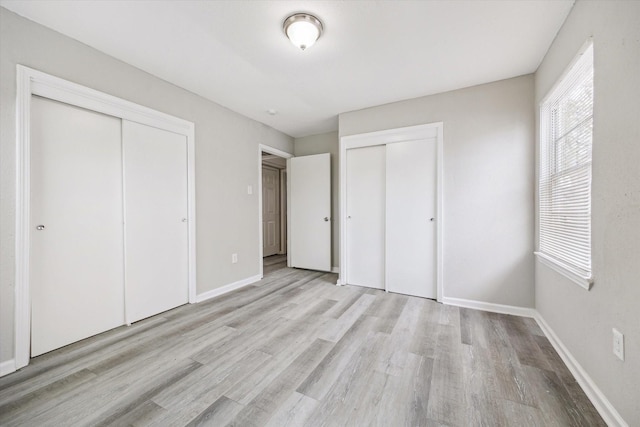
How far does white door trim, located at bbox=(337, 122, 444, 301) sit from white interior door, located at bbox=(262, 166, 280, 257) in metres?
2.81

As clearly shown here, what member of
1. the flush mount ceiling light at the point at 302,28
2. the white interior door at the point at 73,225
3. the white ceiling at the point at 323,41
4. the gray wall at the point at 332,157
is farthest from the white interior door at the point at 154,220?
the gray wall at the point at 332,157

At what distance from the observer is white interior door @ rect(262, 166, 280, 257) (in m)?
5.86

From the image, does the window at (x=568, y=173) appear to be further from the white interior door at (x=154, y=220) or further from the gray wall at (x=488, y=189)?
the white interior door at (x=154, y=220)

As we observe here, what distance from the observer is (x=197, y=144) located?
9.56 feet

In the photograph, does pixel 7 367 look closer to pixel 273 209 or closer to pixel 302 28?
pixel 302 28

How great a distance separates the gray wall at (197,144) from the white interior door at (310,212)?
58 centimetres

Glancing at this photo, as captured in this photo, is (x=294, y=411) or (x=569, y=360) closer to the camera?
(x=294, y=411)

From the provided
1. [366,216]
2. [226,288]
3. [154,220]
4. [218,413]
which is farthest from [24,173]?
[366,216]

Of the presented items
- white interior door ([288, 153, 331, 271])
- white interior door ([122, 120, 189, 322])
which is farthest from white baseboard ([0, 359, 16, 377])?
white interior door ([288, 153, 331, 271])

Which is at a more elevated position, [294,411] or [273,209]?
[273,209]

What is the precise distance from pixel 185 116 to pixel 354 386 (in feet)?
9.88

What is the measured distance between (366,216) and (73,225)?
299 cm

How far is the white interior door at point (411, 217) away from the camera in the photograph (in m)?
2.97

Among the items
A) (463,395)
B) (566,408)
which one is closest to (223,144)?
(463,395)
